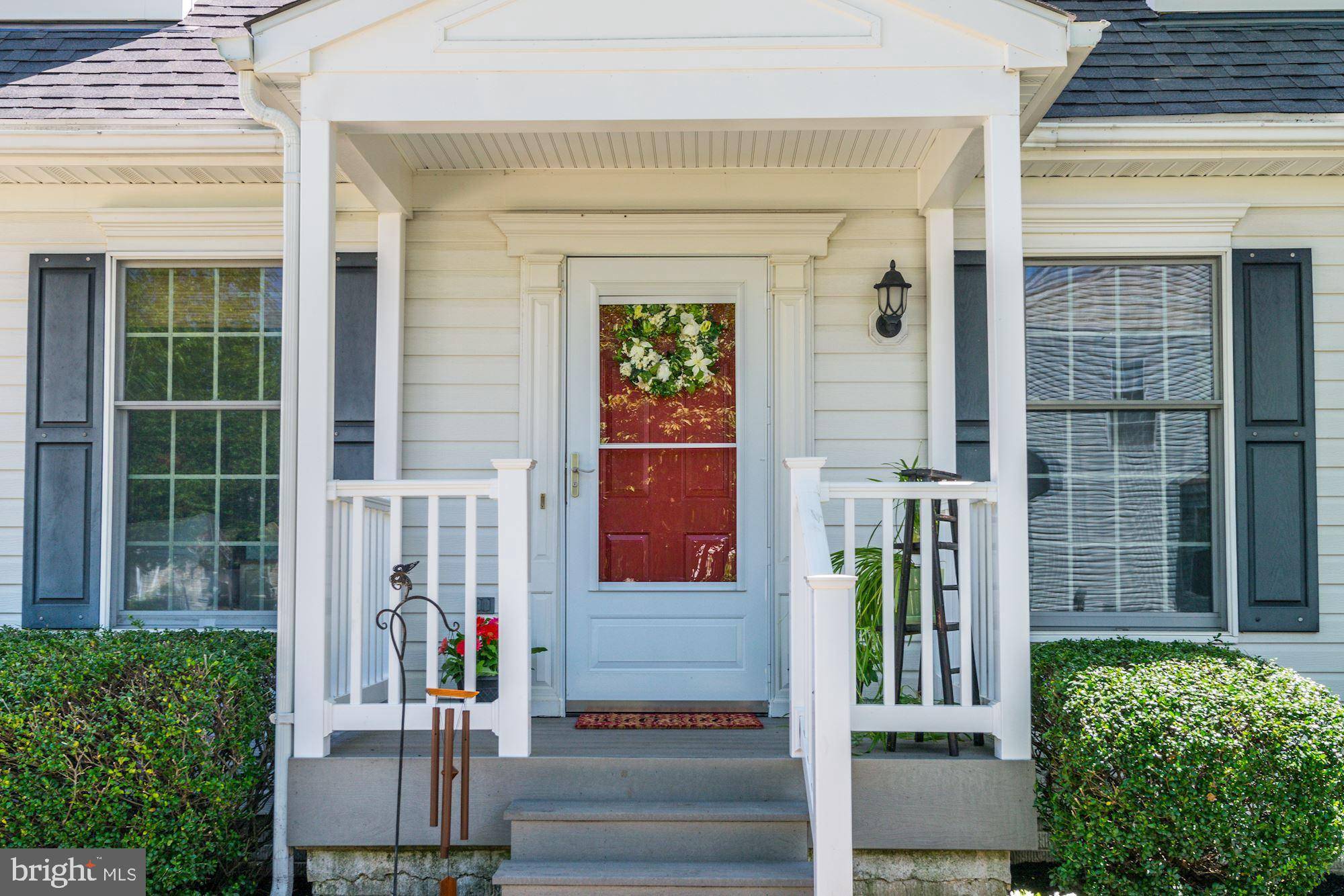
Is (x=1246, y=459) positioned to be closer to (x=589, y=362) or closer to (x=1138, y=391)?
(x=1138, y=391)

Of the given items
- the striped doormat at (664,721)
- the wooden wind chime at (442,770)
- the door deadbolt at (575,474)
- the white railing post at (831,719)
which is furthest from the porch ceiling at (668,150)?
the striped doormat at (664,721)

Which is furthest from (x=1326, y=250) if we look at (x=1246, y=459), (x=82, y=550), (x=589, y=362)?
(x=82, y=550)

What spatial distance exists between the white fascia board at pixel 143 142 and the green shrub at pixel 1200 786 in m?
3.48

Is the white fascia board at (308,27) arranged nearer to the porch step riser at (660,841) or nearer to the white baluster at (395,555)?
the white baluster at (395,555)

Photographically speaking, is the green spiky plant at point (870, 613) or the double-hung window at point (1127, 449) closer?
the green spiky plant at point (870, 613)

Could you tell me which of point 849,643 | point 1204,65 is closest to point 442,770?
point 849,643

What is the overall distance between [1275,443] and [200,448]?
4.35 meters

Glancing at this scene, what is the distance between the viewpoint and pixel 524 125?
12.2ft

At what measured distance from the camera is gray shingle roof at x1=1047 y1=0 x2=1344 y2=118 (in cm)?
439

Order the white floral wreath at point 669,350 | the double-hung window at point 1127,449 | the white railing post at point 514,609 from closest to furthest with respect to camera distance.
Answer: the white railing post at point 514,609 → the double-hung window at point 1127,449 → the white floral wreath at point 669,350

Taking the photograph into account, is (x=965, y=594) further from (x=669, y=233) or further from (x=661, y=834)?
(x=669, y=233)

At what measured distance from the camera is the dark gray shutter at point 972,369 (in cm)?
459

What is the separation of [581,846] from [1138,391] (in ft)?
9.43

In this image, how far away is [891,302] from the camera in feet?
15.2
